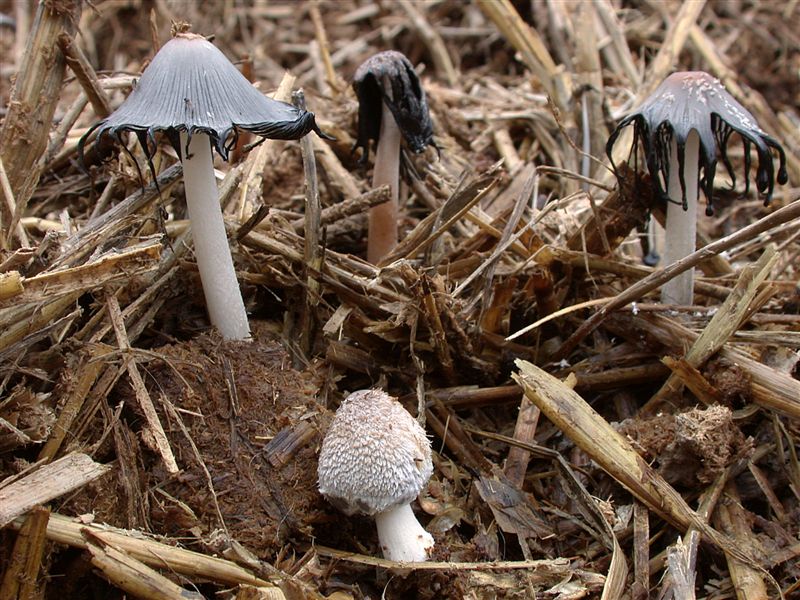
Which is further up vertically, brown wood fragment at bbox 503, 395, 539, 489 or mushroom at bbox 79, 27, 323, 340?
mushroom at bbox 79, 27, 323, 340

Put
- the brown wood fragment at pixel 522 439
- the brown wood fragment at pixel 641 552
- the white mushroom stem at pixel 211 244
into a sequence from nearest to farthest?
the brown wood fragment at pixel 641 552 → the white mushroom stem at pixel 211 244 → the brown wood fragment at pixel 522 439

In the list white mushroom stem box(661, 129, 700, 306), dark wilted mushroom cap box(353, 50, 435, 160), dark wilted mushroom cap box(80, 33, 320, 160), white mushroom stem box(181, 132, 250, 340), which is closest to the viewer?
dark wilted mushroom cap box(80, 33, 320, 160)

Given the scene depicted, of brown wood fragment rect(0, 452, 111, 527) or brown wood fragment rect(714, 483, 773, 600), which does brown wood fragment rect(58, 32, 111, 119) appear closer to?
brown wood fragment rect(0, 452, 111, 527)

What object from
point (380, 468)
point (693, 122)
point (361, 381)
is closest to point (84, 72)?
point (361, 381)

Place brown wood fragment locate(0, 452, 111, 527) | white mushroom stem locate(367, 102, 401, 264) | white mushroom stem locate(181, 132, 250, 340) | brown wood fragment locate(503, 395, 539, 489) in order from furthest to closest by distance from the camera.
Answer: white mushroom stem locate(367, 102, 401, 264) → brown wood fragment locate(503, 395, 539, 489) → white mushroom stem locate(181, 132, 250, 340) → brown wood fragment locate(0, 452, 111, 527)

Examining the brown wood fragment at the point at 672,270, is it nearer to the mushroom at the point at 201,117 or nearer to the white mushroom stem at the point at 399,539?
the white mushroom stem at the point at 399,539

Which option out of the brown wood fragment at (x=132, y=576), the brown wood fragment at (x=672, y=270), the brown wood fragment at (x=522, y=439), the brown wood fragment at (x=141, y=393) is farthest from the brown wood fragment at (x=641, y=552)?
the brown wood fragment at (x=141, y=393)

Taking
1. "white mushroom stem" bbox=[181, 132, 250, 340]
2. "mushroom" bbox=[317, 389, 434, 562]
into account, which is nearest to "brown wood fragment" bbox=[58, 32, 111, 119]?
"white mushroom stem" bbox=[181, 132, 250, 340]

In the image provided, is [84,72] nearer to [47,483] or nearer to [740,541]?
[47,483]
